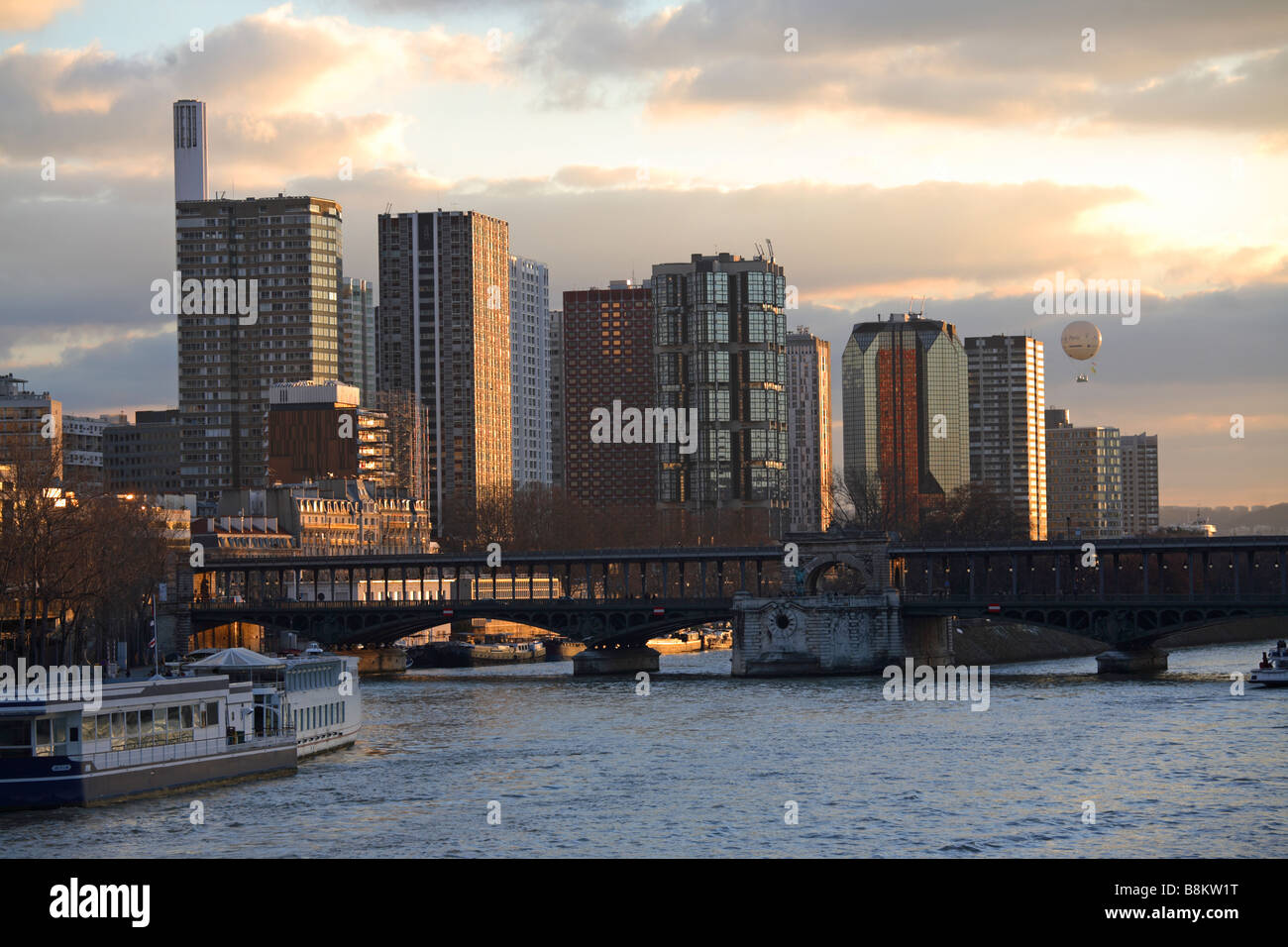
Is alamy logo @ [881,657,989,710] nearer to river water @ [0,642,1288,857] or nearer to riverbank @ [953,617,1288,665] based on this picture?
river water @ [0,642,1288,857]

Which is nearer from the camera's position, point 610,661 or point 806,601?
point 806,601

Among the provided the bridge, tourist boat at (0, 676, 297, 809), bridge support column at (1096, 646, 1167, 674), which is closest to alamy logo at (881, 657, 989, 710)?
the bridge

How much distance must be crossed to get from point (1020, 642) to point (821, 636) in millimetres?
33309

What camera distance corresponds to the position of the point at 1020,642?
13750cm

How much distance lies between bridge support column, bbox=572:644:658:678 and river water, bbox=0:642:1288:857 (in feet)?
95.2

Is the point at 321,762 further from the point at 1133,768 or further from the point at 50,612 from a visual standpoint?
the point at 50,612

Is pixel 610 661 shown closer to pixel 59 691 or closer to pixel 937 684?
pixel 937 684

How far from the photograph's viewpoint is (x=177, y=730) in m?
55.1
